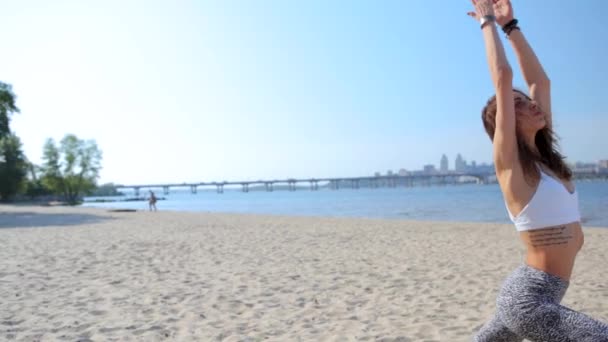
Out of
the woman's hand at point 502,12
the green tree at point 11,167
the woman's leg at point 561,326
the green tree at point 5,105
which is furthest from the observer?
the green tree at point 11,167

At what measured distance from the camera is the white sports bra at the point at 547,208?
1.72m

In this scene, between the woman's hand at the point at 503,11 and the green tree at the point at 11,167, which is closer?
the woman's hand at the point at 503,11

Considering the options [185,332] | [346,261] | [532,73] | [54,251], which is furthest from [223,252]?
[532,73]

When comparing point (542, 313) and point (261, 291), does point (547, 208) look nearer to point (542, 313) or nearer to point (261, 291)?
point (542, 313)

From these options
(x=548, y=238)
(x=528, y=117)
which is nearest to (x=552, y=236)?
(x=548, y=238)

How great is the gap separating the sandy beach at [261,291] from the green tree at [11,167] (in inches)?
1999

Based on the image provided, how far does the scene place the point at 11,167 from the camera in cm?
5469

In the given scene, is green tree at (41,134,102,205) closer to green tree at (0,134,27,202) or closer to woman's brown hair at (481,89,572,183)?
green tree at (0,134,27,202)

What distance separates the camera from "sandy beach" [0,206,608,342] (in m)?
4.48

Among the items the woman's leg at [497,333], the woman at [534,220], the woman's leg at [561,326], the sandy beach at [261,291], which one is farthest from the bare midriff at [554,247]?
the sandy beach at [261,291]

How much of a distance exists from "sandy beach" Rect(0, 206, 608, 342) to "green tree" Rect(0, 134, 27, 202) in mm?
50771

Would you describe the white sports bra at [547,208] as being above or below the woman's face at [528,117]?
below

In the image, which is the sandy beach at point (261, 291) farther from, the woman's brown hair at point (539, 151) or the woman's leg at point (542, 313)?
the woman's brown hair at point (539, 151)

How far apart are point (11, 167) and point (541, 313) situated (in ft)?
205
